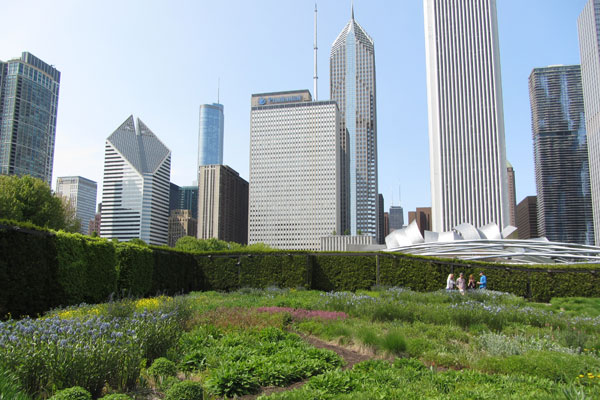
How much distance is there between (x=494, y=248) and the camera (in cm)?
3309

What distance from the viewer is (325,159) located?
158 metres

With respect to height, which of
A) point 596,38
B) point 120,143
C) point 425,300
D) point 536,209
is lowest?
point 425,300

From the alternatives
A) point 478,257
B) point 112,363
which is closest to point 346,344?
point 112,363

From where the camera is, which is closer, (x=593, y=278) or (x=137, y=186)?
(x=593, y=278)

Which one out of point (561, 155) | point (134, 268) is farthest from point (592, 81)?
point (134, 268)

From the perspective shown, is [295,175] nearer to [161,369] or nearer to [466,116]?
[466,116]

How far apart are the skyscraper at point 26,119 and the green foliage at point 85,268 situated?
468ft

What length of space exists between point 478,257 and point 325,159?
129m

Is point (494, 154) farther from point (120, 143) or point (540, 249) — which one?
point (120, 143)

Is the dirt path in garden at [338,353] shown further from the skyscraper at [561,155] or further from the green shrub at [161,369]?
the skyscraper at [561,155]

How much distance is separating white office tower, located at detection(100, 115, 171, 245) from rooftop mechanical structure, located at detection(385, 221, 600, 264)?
156m

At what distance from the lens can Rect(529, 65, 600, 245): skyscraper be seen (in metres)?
167

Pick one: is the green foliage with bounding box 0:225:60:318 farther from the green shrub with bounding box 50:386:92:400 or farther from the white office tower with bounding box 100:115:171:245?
the white office tower with bounding box 100:115:171:245

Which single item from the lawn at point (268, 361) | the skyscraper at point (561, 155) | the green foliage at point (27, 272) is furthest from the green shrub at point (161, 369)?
the skyscraper at point (561, 155)
